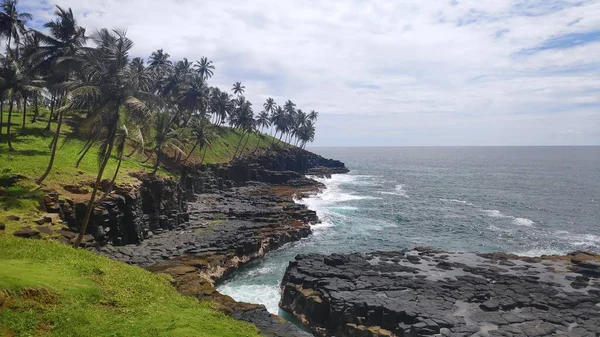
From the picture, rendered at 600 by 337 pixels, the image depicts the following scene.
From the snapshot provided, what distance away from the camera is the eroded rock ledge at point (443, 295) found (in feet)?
89.7

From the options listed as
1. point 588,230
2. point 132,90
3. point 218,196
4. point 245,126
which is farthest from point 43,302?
point 245,126

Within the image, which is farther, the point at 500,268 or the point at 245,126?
the point at 245,126

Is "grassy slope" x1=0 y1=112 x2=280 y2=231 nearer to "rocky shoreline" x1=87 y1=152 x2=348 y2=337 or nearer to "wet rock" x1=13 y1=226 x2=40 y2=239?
"wet rock" x1=13 y1=226 x2=40 y2=239

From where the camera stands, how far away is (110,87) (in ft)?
97.5

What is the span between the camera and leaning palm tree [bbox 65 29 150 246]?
29.6 m

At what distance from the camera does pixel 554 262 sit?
42094mm

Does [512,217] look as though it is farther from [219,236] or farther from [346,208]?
[219,236]

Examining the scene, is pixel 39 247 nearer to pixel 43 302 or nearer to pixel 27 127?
pixel 43 302

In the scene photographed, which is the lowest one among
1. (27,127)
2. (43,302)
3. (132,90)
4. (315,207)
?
(315,207)

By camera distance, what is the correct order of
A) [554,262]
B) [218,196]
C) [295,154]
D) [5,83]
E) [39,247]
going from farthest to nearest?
[295,154] → [218,196] → [5,83] → [554,262] → [39,247]

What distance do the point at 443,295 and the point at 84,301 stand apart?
2609 cm

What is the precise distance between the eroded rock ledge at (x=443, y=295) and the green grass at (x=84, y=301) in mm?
11302

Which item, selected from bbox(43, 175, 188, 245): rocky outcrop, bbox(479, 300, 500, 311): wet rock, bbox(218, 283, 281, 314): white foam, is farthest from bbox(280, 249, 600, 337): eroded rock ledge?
bbox(43, 175, 188, 245): rocky outcrop

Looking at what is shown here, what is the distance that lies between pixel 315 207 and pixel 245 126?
2063 inches
